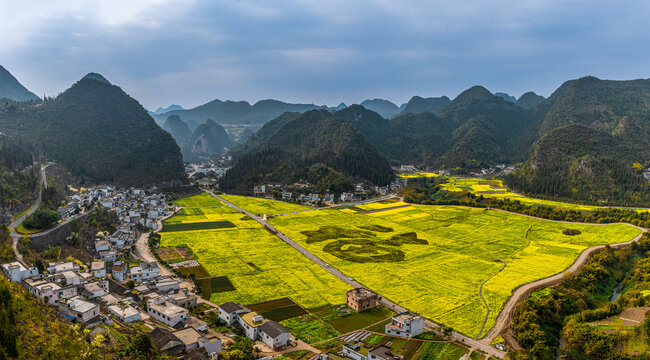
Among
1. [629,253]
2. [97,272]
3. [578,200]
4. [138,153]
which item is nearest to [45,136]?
[138,153]

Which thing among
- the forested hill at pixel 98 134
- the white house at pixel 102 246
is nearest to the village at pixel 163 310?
the white house at pixel 102 246

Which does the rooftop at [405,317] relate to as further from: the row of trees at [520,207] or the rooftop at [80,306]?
the row of trees at [520,207]

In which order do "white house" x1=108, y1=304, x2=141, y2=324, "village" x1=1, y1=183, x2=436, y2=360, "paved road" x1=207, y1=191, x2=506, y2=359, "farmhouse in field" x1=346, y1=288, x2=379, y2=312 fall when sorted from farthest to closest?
"farmhouse in field" x1=346, y1=288, x2=379, y2=312
"white house" x1=108, y1=304, x2=141, y2=324
"paved road" x1=207, y1=191, x2=506, y2=359
"village" x1=1, y1=183, x2=436, y2=360

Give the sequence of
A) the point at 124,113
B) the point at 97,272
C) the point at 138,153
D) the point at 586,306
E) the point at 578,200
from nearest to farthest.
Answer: the point at 586,306 < the point at 97,272 < the point at 578,200 < the point at 138,153 < the point at 124,113

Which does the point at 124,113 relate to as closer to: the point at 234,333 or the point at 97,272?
the point at 97,272

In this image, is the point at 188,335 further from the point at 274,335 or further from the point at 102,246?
the point at 102,246

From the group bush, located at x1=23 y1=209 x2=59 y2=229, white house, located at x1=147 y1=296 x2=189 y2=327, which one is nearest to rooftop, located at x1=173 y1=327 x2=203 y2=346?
white house, located at x1=147 y1=296 x2=189 y2=327

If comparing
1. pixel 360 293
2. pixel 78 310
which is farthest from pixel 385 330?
pixel 78 310

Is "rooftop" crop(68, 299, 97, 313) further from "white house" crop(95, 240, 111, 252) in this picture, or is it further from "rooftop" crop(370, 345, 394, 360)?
"rooftop" crop(370, 345, 394, 360)
